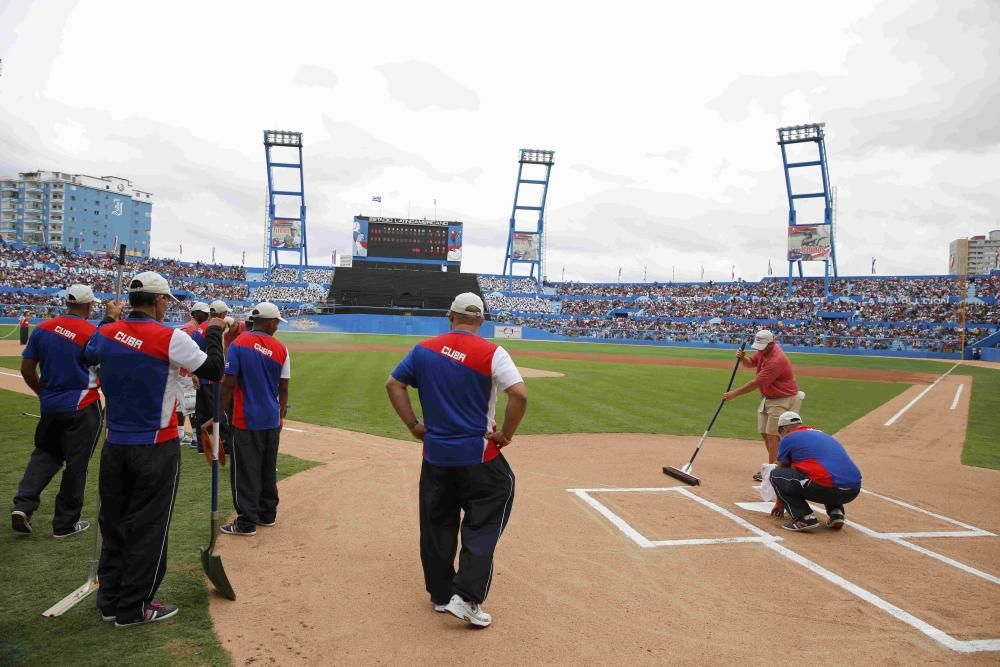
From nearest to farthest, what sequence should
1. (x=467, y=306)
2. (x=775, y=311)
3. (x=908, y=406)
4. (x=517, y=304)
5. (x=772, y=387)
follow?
(x=467, y=306)
(x=772, y=387)
(x=908, y=406)
(x=775, y=311)
(x=517, y=304)

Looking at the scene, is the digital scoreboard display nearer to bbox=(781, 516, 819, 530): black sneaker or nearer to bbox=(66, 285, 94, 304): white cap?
bbox=(66, 285, 94, 304): white cap

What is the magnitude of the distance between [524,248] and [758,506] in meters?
65.5

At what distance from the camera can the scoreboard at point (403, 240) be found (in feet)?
206

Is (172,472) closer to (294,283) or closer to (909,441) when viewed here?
(909,441)

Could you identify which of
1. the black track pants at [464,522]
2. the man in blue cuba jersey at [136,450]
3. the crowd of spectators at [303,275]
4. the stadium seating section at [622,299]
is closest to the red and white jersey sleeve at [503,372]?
the black track pants at [464,522]

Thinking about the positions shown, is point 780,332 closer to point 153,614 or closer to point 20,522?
point 20,522

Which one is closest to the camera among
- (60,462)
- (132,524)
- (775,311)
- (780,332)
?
(132,524)

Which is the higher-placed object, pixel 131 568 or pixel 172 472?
pixel 172 472

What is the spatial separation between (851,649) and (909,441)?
10358 mm

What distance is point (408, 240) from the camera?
63.8 meters

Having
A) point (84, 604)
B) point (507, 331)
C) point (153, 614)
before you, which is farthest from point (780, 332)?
point (84, 604)

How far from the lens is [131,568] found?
3.90 meters

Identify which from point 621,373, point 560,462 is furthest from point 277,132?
point 560,462

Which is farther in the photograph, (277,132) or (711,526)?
(277,132)
